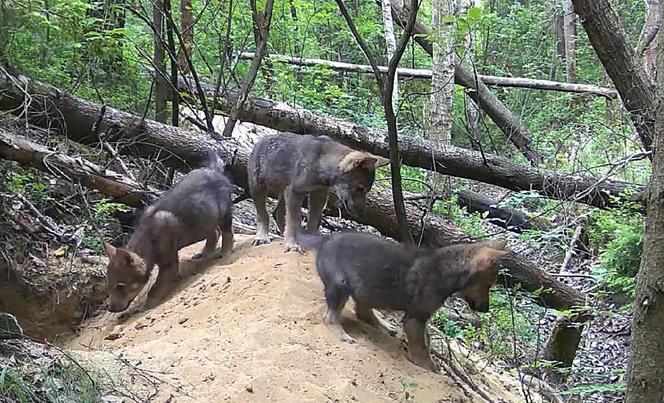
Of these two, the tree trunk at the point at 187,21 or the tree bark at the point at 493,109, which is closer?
the tree trunk at the point at 187,21

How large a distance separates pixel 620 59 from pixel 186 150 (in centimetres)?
499

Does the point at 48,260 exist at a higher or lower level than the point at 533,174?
lower

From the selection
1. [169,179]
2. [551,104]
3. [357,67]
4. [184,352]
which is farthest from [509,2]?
[184,352]

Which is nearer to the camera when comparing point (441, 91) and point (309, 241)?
point (309, 241)

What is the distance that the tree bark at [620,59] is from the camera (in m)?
7.82

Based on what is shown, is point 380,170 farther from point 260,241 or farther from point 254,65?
point 260,241

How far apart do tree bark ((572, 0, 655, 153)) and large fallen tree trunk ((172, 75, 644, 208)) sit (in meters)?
1.50

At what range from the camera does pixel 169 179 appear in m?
10.3

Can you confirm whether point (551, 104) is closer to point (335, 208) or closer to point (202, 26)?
point (202, 26)

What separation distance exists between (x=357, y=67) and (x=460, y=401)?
10808mm

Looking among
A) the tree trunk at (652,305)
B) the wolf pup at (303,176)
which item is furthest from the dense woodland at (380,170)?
the wolf pup at (303,176)

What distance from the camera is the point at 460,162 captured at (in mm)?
9992

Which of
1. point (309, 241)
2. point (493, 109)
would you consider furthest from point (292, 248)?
point (493, 109)

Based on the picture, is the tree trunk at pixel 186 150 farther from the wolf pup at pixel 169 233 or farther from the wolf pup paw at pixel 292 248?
the wolf pup paw at pixel 292 248
